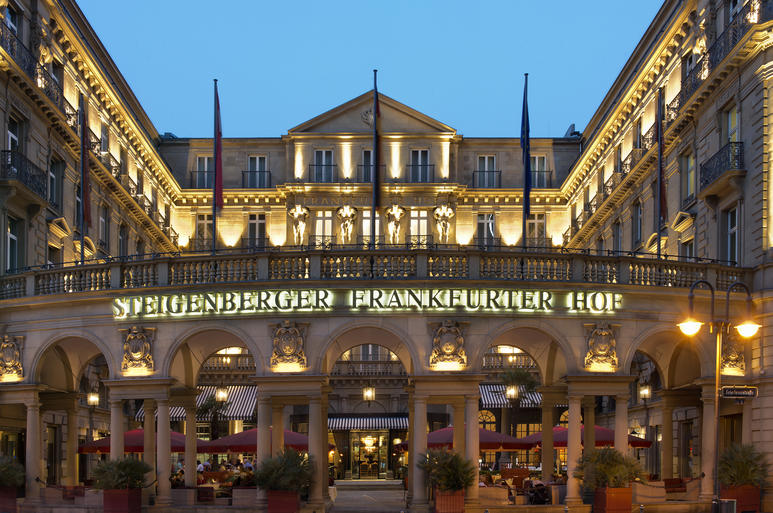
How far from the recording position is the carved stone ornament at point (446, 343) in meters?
28.2

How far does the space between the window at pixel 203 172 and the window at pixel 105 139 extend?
16.1 meters

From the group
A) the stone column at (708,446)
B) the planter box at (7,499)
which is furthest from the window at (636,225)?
the planter box at (7,499)

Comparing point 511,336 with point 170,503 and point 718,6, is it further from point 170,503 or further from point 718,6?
point 718,6

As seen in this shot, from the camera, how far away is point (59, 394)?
1340 inches

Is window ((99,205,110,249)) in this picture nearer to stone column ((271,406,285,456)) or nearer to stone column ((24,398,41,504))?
stone column ((24,398,41,504))


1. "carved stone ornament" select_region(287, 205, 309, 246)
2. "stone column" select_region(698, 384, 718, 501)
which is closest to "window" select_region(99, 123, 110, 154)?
"carved stone ornament" select_region(287, 205, 309, 246)

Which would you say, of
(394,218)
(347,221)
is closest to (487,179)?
(394,218)

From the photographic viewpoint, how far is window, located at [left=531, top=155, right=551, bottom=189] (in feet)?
216

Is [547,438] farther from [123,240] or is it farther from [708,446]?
[123,240]

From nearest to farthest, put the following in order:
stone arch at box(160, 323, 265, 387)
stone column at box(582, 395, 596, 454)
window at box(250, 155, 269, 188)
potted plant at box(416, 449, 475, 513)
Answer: potted plant at box(416, 449, 475, 513), stone arch at box(160, 323, 265, 387), stone column at box(582, 395, 596, 454), window at box(250, 155, 269, 188)

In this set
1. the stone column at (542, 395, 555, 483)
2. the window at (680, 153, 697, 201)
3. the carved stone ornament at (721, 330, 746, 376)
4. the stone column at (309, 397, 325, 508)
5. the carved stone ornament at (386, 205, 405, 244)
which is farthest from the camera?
the carved stone ornament at (386, 205, 405, 244)

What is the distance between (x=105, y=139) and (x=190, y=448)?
879 inches

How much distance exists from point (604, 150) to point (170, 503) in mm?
34765

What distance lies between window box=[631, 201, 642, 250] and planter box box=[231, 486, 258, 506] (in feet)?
85.7
